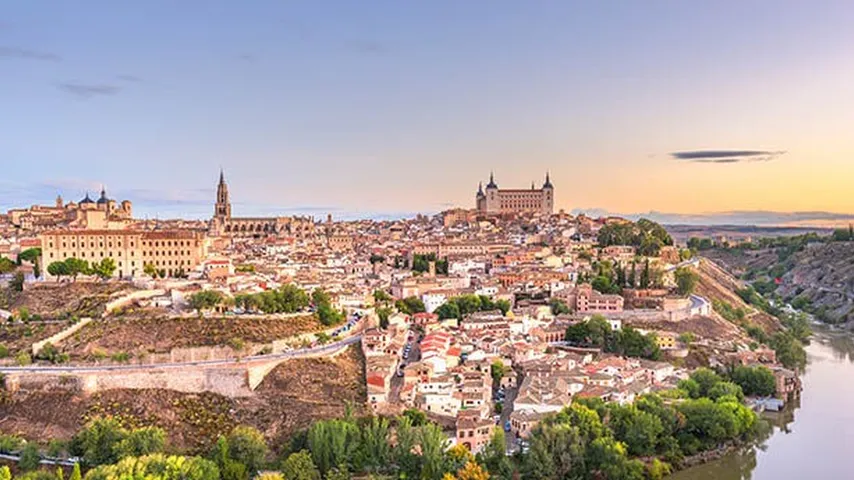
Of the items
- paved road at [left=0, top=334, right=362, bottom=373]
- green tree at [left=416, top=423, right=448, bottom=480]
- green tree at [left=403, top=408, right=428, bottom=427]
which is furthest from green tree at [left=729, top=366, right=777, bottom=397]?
paved road at [left=0, top=334, right=362, bottom=373]

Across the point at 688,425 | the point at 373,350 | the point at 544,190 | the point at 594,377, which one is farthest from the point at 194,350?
the point at 544,190

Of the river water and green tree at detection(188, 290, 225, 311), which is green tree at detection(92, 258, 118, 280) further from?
the river water

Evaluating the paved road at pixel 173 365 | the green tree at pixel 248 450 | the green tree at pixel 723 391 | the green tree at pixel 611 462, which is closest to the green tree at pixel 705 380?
the green tree at pixel 723 391

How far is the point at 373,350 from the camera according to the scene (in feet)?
65.3

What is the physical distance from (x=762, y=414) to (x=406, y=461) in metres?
10.5

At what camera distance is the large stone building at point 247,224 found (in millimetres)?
48844

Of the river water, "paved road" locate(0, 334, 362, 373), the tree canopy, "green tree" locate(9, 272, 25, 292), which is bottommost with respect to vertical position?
the river water

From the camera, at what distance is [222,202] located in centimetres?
4969

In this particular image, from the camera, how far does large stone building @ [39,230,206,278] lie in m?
24.2

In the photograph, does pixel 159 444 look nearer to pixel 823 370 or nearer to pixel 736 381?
pixel 736 381

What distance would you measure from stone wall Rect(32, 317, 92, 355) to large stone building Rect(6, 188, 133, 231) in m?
12.6

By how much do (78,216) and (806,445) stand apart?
103 ft

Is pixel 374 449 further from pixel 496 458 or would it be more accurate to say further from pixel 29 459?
pixel 29 459

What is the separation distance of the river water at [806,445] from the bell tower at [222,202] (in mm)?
37428
